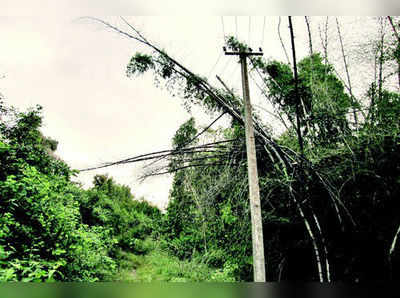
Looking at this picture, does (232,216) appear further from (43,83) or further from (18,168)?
(43,83)

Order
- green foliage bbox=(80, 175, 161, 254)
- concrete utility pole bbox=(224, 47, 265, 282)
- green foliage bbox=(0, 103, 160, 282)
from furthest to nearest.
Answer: green foliage bbox=(80, 175, 161, 254) → concrete utility pole bbox=(224, 47, 265, 282) → green foliage bbox=(0, 103, 160, 282)

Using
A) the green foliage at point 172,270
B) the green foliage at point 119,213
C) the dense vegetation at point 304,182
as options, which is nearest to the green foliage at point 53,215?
the green foliage at point 119,213

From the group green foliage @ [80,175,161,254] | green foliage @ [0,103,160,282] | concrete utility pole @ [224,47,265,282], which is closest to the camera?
green foliage @ [0,103,160,282]

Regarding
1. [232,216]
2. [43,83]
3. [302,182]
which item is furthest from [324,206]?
[43,83]

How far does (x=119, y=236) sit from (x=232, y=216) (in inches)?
47.8

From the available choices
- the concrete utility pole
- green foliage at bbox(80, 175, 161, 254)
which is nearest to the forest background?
green foliage at bbox(80, 175, 161, 254)

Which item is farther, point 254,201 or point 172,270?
point 172,270

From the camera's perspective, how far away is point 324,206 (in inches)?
110

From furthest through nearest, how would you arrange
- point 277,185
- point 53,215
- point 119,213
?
point 277,185 → point 119,213 → point 53,215

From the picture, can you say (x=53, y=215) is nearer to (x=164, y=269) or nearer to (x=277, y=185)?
(x=164, y=269)

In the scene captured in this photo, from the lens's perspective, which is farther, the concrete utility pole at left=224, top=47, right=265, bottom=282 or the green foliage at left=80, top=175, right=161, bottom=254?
the green foliage at left=80, top=175, right=161, bottom=254

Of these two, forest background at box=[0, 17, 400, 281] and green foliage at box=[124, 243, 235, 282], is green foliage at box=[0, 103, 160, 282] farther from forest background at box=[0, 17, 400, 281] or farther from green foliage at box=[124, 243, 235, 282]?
green foliage at box=[124, 243, 235, 282]

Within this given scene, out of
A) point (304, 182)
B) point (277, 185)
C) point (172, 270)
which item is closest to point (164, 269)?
Result: point (172, 270)

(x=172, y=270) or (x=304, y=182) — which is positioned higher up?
(x=304, y=182)
